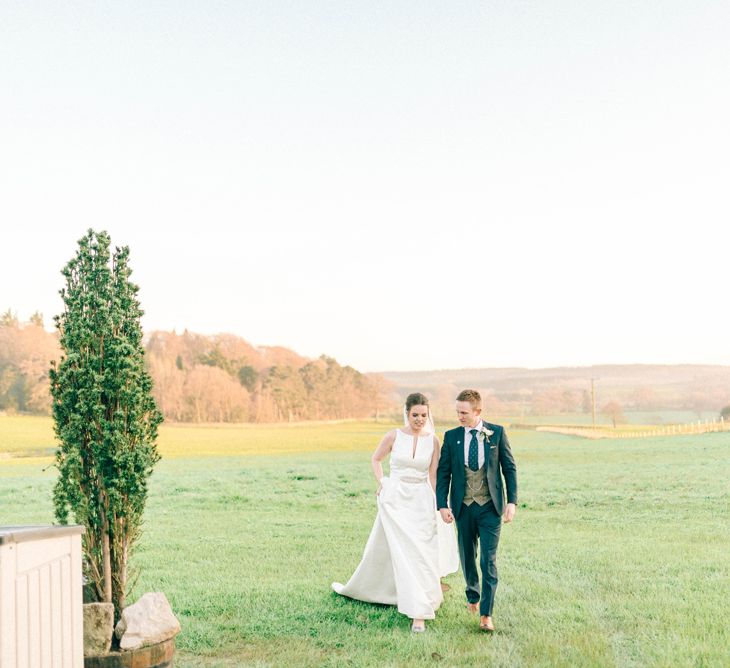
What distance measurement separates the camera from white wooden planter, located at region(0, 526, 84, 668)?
470cm

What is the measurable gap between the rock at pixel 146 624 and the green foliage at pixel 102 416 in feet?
1.12

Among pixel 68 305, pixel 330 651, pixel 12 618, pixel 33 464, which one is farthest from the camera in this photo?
pixel 33 464

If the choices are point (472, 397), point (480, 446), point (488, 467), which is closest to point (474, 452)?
point (480, 446)

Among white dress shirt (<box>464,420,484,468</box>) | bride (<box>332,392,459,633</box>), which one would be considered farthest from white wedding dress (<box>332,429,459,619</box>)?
white dress shirt (<box>464,420,484,468</box>)

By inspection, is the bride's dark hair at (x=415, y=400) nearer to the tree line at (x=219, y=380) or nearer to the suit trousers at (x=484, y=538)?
the suit trousers at (x=484, y=538)

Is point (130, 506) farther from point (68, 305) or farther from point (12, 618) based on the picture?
point (12, 618)

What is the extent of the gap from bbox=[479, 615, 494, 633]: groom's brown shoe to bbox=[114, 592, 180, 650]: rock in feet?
10.0

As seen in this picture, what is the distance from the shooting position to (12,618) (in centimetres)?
474

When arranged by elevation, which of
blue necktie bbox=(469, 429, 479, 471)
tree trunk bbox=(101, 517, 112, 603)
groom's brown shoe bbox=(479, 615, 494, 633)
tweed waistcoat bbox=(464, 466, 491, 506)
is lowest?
groom's brown shoe bbox=(479, 615, 494, 633)

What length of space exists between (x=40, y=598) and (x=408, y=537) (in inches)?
172

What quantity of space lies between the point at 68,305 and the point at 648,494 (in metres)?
19.8

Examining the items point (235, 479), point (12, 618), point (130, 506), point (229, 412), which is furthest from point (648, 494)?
point (229, 412)

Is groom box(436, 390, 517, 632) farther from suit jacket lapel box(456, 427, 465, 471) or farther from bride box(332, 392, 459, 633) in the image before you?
bride box(332, 392, 459, 633)

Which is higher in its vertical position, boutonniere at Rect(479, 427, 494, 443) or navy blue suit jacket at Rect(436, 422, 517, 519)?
boutonniere at Rect(479, 427, 494, 443)
